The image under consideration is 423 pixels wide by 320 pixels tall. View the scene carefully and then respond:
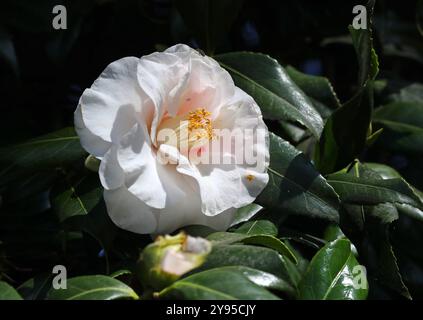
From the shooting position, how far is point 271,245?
41.9 inches

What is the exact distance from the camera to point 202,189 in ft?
3.44

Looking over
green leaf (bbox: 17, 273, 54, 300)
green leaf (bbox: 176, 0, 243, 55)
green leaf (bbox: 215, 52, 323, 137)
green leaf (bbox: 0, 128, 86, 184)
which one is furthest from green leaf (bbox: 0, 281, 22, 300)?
green leaf (bbox: 176, 0, 243, 55)

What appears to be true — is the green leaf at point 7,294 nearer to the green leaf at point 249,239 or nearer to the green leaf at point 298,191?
the green leaf at point 249,239

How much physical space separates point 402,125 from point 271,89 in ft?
1.20

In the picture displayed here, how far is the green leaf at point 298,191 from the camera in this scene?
3.70ft

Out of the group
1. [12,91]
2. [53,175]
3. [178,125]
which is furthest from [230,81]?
[12,91]

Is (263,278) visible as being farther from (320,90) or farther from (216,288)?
(320,90)

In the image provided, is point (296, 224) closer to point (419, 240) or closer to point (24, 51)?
point (419, 240)

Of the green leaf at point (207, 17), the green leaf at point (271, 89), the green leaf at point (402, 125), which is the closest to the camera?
the green leaf at point (271, 89)

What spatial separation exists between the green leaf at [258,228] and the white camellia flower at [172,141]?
0.18 feet

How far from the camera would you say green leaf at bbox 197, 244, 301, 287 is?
0.98 metres

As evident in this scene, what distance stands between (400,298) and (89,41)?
830 millimetres

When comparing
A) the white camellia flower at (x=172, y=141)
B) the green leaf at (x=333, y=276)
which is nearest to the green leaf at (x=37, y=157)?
the white camellia flower at (x=172, y=141)

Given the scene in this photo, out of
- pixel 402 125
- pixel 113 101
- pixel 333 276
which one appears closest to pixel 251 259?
pixel 333 276
